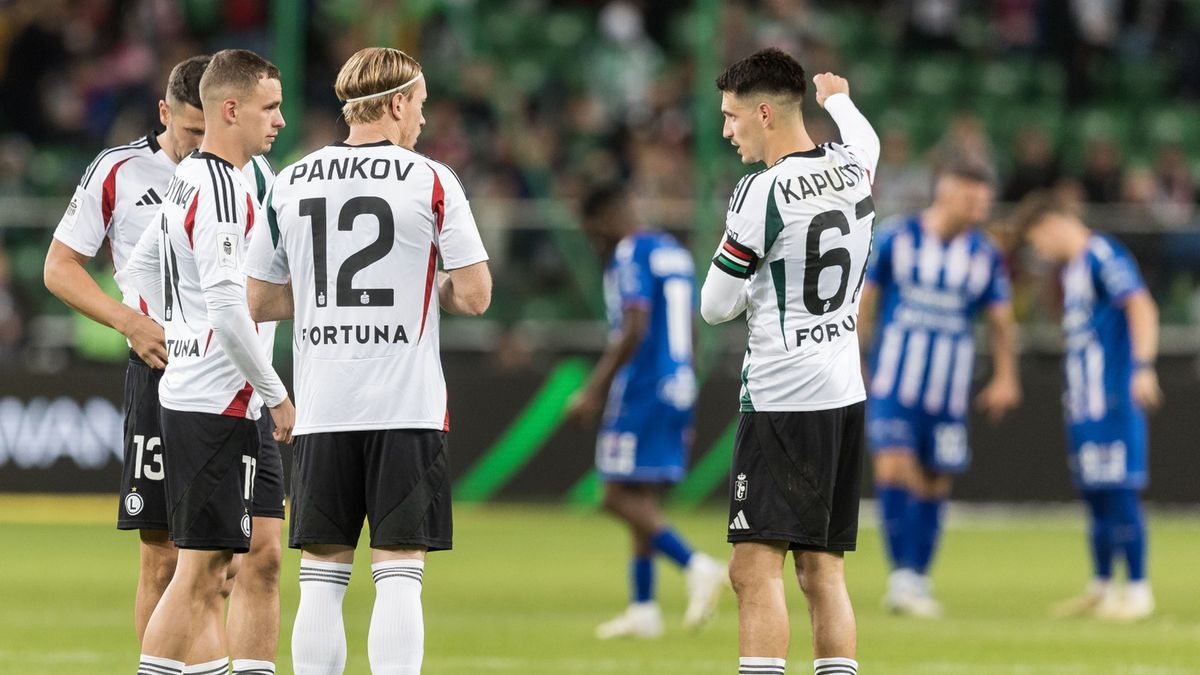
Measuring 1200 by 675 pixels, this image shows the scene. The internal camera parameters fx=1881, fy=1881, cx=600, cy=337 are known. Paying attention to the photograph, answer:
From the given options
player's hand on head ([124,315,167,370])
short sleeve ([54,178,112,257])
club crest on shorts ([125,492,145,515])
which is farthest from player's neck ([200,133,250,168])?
club crest on shorts ([125,492,145,515])

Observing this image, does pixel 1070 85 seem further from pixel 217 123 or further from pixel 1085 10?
pixel 217 123

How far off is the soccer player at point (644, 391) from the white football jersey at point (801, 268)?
3.69 metres

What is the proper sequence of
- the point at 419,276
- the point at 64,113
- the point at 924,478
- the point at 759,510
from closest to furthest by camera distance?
the point at 419,276, the point at 759,510, the point at 924,478, the point at 64,113

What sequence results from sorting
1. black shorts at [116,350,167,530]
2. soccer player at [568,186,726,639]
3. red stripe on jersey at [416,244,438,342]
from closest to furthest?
1. red stripe on jersey at [416,244,438,342]
2. black shorts at [116,350,167,530]
3. soccer player at [568,186,726,639]

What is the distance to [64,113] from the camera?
67.2 feet

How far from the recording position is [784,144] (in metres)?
6.46

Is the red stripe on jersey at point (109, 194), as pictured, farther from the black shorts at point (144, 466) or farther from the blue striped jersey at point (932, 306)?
the blue striped jersey at point (932, 306)

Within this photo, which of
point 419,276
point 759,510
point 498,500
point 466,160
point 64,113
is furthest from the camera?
point 64,113

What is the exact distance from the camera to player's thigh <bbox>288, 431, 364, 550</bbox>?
6.07 m

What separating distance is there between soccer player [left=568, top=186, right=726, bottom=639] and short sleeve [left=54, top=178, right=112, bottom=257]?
152 inches

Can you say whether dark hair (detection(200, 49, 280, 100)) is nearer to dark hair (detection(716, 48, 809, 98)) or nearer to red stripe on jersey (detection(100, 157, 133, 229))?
red stripe on jersey (detection(100, 157, 133, 229))

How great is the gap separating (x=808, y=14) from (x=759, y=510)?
15.4 metres

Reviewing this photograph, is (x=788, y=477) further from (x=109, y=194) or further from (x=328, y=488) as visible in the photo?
(x=109, y=194)

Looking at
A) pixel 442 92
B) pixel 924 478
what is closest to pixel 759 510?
pixel 924 478
